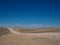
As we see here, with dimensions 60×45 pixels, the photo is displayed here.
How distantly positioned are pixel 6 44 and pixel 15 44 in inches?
40.9

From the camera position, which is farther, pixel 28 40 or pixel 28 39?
pixel 28 39

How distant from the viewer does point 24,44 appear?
17.4m

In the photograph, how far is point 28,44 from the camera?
17.5 m

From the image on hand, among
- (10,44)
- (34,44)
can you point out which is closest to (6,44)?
(10,44)

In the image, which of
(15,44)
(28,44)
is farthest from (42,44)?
(15,44)

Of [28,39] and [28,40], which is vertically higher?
[28,39]

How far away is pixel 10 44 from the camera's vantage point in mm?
17234

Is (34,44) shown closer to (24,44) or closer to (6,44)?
(24,44)

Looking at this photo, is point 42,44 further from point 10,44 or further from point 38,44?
point 10,44

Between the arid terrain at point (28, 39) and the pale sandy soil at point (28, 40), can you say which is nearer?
the pale sandy soil at point (28, 40)

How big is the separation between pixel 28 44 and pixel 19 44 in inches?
41.9

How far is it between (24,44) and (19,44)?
2.06ft

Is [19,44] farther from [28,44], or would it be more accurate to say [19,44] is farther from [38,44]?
[38,44]

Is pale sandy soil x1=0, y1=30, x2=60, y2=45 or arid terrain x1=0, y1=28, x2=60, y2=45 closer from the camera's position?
pale sandy soil x1=0, y1=30, x2=60, y2=45
